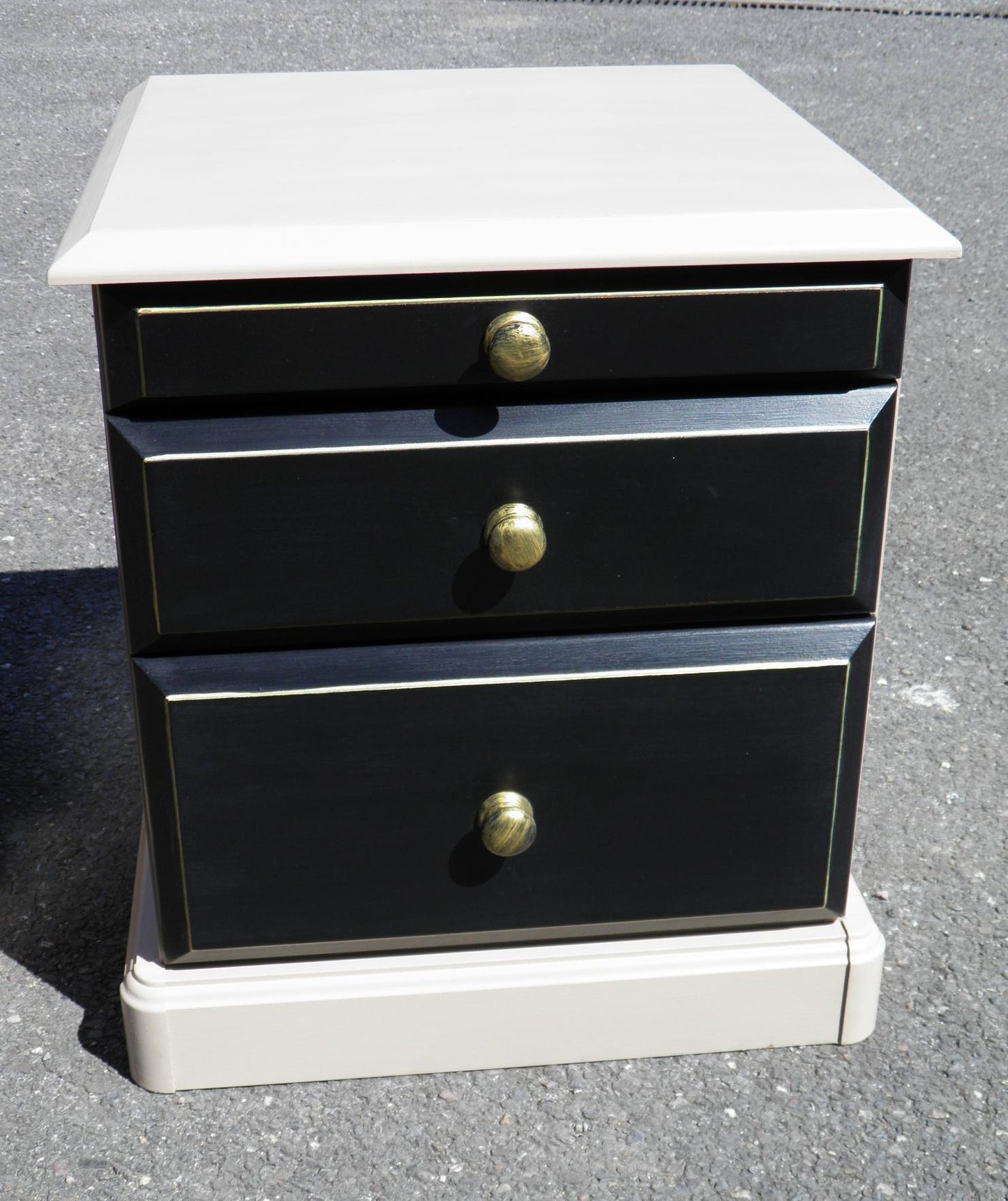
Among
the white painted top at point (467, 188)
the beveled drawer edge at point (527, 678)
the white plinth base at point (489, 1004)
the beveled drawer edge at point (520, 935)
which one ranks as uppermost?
the white painted top at point (467, 188)

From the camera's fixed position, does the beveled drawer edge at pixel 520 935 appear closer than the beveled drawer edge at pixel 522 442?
No

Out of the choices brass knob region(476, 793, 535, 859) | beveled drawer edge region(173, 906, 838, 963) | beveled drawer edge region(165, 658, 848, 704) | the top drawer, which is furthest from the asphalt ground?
the top drawer

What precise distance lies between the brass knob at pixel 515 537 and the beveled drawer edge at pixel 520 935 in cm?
41

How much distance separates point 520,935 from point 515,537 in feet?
1.43

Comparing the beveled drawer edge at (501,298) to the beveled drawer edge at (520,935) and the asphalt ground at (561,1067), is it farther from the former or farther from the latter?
the asphalt ground at (561,1067)

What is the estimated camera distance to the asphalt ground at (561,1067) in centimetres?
135

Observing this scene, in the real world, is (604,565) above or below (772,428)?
below

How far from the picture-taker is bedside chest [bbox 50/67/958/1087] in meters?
1.14

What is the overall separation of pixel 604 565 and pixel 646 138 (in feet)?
1.49

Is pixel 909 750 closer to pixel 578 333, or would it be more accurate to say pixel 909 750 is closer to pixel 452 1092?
pixel 452 1092

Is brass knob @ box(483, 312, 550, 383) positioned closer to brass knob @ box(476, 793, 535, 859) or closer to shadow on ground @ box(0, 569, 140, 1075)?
brass knob @ box(476, 793, 535, 859)

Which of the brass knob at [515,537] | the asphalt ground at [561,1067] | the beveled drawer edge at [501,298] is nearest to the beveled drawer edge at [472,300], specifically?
the beveled drawer edge at [501,298]

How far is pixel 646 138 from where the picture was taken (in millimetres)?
1390

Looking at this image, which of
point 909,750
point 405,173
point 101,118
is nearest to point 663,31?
point 101,118
